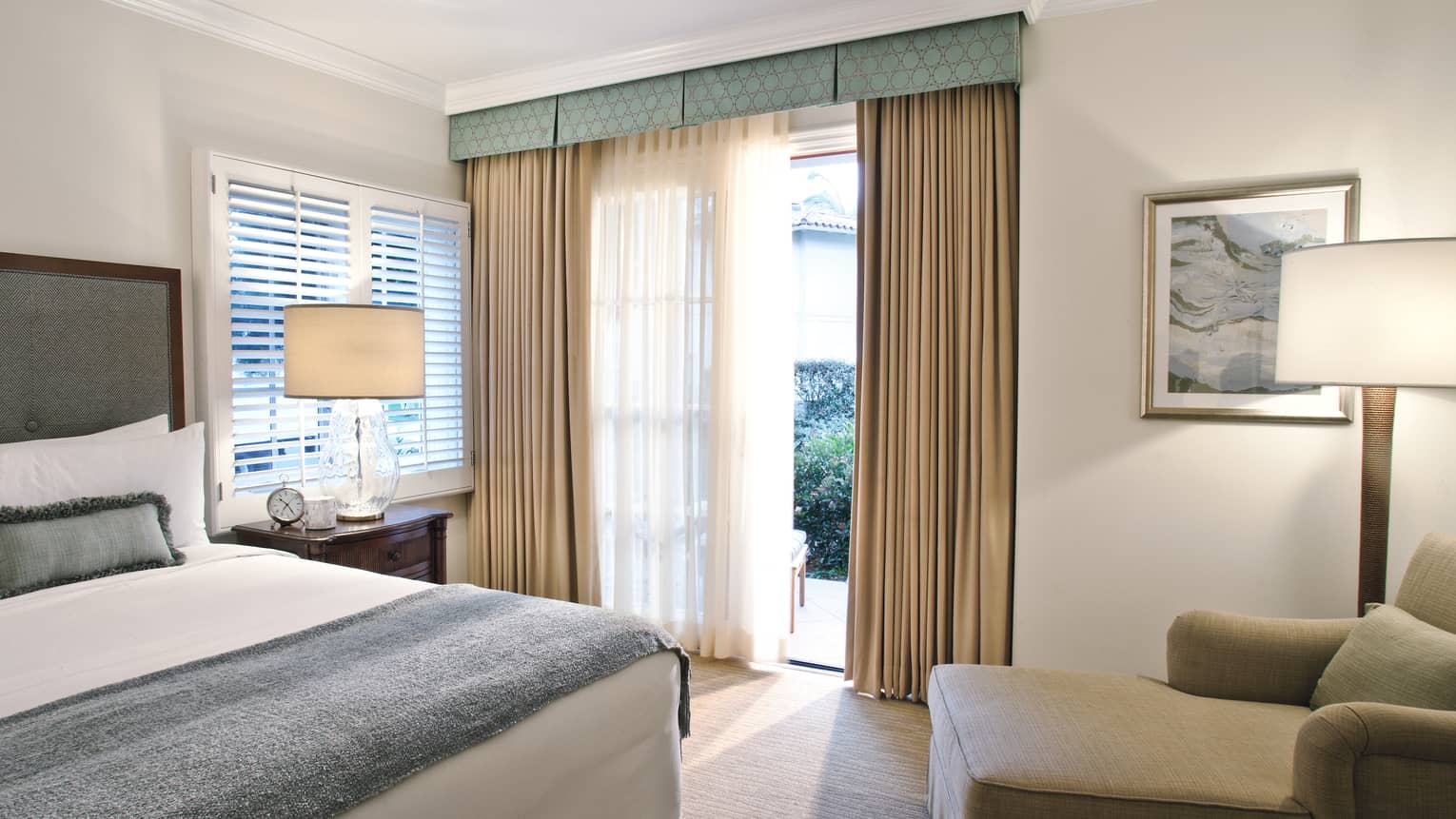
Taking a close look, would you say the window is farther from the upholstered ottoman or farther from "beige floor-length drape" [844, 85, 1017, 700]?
the upholstered ottoman

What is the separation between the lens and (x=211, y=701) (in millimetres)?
1457

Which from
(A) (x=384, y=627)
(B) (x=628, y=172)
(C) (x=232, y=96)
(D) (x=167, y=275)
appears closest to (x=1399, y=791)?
(A) (x=384, y=627)

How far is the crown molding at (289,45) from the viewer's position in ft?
9.78

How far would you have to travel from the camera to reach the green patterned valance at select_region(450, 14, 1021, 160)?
2.89 m

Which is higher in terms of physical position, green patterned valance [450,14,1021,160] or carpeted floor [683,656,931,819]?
green patterned valance [450,14,1021,160]

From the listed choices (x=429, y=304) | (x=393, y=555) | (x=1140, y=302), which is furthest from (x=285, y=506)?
(x=1140, y=302)

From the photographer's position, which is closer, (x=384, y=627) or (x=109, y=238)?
(x=384, y=627)

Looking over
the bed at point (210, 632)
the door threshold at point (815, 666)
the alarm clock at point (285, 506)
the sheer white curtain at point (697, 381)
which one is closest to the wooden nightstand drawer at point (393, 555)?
the alarm clock at point (285, 506)

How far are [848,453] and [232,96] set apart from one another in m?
4.27

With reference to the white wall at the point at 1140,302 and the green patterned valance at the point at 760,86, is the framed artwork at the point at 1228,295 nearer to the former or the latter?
the white wall at the point at 1140,302

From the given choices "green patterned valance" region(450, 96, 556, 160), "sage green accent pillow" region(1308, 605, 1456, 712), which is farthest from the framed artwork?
"green patterned valance" region(450, 96, 556, 160)

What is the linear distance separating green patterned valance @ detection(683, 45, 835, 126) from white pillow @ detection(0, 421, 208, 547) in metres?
2.34

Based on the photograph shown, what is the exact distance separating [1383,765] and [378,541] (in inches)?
124

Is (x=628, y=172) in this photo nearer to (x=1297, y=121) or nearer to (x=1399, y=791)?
(x=1297, y=121)
